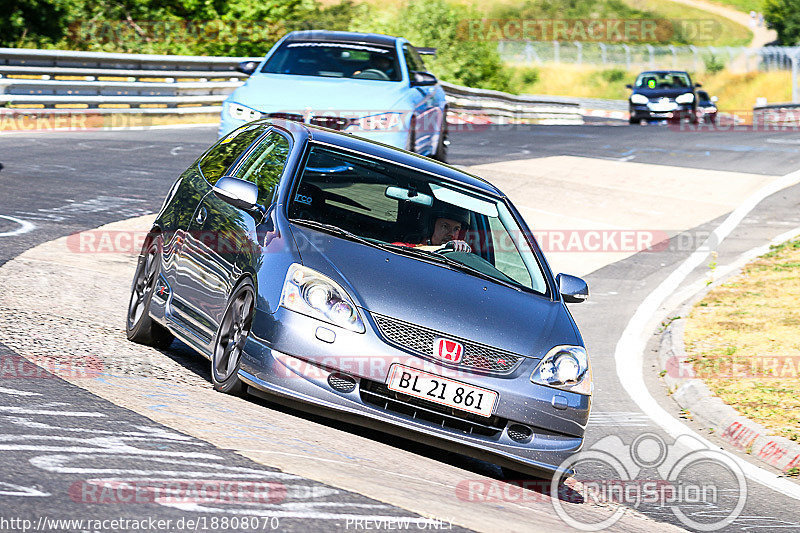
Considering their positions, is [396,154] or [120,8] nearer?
[396,154]

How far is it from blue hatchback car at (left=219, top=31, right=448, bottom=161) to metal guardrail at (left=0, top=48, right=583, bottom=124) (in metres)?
6.48

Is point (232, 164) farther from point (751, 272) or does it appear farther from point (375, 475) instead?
point (751, 272)

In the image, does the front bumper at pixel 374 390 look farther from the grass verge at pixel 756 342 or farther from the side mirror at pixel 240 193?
the grass verge at pixel 756 342

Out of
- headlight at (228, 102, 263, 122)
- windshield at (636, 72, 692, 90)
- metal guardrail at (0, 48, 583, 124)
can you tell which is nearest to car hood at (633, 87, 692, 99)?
windshield at (636, 72, 692, 90)

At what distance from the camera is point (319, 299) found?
6027 millimetres

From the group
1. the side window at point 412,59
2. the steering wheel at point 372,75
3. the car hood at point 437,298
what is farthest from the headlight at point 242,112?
the car hood at point 437,298

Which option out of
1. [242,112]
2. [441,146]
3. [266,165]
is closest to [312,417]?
[266,165]

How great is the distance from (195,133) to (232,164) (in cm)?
1540

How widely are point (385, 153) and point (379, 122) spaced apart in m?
5.91

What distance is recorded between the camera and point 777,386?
9.38 meters

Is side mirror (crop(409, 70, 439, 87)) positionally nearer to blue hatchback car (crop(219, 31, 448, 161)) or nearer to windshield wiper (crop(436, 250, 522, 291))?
blue hatchback car (crop(219, 31, 448, 161))

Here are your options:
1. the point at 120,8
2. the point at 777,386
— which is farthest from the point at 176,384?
the point at 120,8

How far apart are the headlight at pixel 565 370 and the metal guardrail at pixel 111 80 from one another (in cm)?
1536

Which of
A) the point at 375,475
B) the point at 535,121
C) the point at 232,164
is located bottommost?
the point at 535,121
